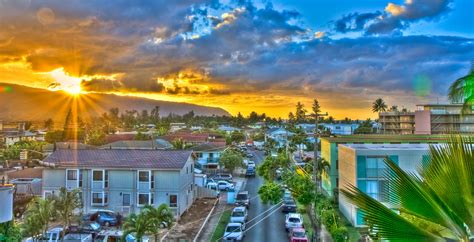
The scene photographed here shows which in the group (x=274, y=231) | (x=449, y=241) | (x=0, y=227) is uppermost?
(x=449, y=241)

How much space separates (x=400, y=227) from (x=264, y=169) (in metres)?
32.5

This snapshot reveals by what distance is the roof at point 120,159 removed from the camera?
99.5 feet

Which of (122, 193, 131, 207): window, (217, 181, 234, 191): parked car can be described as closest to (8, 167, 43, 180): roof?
(122, 193, 131, 207): window

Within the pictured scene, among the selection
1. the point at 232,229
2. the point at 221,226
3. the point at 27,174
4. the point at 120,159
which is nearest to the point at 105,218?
the point at 120,159

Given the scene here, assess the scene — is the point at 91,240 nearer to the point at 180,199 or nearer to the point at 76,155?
the point at 180,199

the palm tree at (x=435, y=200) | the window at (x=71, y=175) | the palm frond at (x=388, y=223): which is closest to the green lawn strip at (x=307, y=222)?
the window at (x=71, y=175)

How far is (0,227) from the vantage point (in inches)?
499

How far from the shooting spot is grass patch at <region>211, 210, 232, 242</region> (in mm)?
24484

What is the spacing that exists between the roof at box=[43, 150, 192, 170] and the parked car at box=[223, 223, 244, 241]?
7012 millimetres

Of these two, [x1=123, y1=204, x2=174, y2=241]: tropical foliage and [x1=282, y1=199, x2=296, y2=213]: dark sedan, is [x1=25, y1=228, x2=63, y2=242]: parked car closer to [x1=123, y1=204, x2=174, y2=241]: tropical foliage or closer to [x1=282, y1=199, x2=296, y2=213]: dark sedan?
[x1=123, y1=204, x2=174, y2=241]: tropical foliage

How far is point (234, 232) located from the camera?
24.3m

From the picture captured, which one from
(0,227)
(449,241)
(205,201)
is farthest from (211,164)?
(449,241)

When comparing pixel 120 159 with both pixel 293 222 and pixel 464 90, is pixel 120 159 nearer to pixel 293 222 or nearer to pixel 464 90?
pixel 293 222

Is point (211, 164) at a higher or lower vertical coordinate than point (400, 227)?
lower
